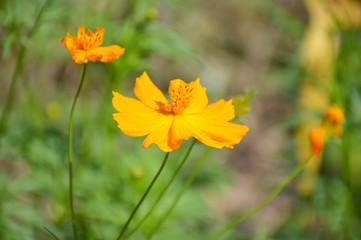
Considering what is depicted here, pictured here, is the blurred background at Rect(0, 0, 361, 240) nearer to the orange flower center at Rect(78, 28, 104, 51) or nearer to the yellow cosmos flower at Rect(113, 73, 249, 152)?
the yellow cosmos flower at Rect(113, 73, 249, 152)

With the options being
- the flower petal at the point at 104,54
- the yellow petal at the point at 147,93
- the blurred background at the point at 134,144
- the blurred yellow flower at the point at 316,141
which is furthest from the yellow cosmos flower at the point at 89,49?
the blurred yellow flower at the point at 316,141

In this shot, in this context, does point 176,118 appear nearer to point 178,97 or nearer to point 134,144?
point 178,97

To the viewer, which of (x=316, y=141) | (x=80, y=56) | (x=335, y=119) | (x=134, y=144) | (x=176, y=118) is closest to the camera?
(x=80, y=56)

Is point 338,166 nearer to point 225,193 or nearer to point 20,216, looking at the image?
point 225,193

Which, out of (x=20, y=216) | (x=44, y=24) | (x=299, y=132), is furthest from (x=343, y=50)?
(x=20, y=216)

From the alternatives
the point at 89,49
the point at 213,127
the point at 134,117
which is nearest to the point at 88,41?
the point at 89,49
